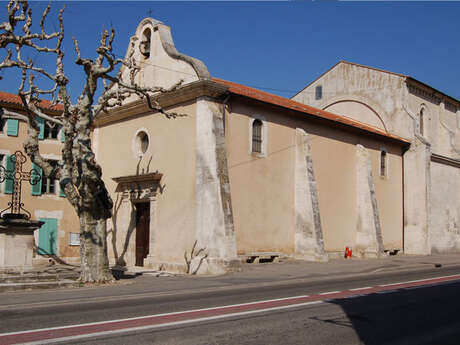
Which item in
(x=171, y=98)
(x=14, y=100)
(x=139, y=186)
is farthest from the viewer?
(x=14, y=100)

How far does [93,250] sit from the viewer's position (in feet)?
48.0

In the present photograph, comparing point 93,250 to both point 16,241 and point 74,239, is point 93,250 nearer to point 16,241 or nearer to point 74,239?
point 16,241

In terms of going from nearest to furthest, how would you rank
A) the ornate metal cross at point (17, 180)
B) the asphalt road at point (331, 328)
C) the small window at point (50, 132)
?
the asphalt road at point (331, 328) → the ornate metal cross at point (17, 180) → the small window at point (50, 132)

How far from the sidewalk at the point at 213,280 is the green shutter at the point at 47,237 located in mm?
5681

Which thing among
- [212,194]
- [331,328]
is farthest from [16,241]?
[331,328]

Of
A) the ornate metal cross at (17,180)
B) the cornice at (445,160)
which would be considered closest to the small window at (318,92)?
the cornice at (445,160)

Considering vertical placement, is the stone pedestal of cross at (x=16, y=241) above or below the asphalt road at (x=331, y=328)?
above

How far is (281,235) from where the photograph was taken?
21.2 m

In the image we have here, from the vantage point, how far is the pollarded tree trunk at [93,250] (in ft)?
47.3

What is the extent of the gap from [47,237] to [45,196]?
1833 mm

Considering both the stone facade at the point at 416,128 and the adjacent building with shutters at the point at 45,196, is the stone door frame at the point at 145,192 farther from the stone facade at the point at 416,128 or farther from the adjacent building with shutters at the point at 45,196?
the stone facade at the point at 416,128

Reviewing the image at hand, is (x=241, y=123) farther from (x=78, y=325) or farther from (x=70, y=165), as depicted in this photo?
(x=78, y=325)

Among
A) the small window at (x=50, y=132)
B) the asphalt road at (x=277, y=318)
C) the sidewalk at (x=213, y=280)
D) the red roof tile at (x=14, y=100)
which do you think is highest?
the red roof tile at (x=14, y=100)

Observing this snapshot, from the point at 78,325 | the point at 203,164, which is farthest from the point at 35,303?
the point at 203,164
